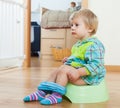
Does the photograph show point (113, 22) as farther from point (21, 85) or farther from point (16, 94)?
point (16, 94)

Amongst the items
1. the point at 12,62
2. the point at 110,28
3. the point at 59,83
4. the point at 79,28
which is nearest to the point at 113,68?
the point at 110,28

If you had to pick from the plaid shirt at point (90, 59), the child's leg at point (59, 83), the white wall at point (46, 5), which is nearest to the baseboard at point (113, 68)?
the plaid shirt at point (90, 59)

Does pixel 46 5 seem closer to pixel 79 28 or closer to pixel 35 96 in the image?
pixel 79 28

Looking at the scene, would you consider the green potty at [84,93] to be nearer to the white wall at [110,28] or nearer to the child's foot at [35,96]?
the child's foot at [35,96]

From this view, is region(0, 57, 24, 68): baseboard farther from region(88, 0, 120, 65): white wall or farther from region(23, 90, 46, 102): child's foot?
region(23, 90, 46, 102): child's foot

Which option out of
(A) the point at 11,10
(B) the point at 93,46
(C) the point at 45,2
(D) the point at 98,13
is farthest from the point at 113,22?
(C) the point at 45,2

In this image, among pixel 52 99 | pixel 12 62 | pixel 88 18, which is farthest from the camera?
pixel 12 62

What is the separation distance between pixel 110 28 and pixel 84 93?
4.78 feet

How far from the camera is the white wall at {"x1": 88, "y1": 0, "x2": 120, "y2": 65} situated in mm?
2625

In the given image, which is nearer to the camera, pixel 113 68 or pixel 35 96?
pixel 35 96

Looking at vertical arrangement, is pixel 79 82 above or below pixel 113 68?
above

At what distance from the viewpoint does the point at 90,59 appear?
1303 mm

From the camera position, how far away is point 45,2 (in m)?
5.43

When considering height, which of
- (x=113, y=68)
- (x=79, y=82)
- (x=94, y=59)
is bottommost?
(x=113, y=68)
